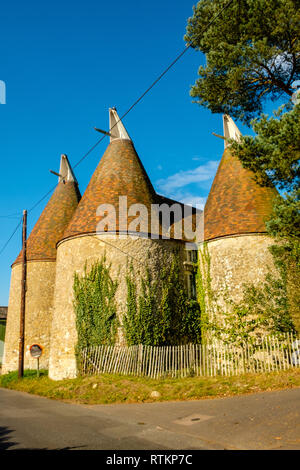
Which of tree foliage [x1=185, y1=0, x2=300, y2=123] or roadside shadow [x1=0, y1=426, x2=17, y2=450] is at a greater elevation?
tree foliage [x1=185, y1=0, x2=300, y2=123]

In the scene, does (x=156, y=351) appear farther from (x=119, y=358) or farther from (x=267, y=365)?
(x=267, y=365)

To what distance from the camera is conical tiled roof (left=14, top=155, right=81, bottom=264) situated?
21188 mm

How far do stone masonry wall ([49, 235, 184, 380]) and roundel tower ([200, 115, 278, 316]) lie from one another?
238cm

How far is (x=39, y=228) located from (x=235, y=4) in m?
16.3

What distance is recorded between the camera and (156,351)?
13.4m

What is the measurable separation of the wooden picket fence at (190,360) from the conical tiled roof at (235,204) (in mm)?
5117

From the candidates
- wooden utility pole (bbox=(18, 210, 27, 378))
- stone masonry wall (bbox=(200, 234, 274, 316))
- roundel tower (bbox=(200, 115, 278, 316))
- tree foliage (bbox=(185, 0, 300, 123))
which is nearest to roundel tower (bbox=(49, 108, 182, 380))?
wooden utility pole (bbox=(18, 210, 27, 378))

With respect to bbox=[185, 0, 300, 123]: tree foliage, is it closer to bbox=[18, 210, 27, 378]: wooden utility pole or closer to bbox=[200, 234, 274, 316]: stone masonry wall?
bbox=[200, 234, 274, 316]: stone masonry wall

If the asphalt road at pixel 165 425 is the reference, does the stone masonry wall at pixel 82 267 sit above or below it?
above

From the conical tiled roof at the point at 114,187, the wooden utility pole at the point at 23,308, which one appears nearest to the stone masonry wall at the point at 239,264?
the conical tiled roof at the point at 114,187

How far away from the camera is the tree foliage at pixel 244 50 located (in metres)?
11.0

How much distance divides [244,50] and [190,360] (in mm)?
10777

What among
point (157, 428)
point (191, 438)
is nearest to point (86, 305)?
point (157, 428)

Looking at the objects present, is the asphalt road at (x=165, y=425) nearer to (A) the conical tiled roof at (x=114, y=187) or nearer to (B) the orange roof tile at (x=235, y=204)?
(B) the orange roof tile at (x=235, y=204)
